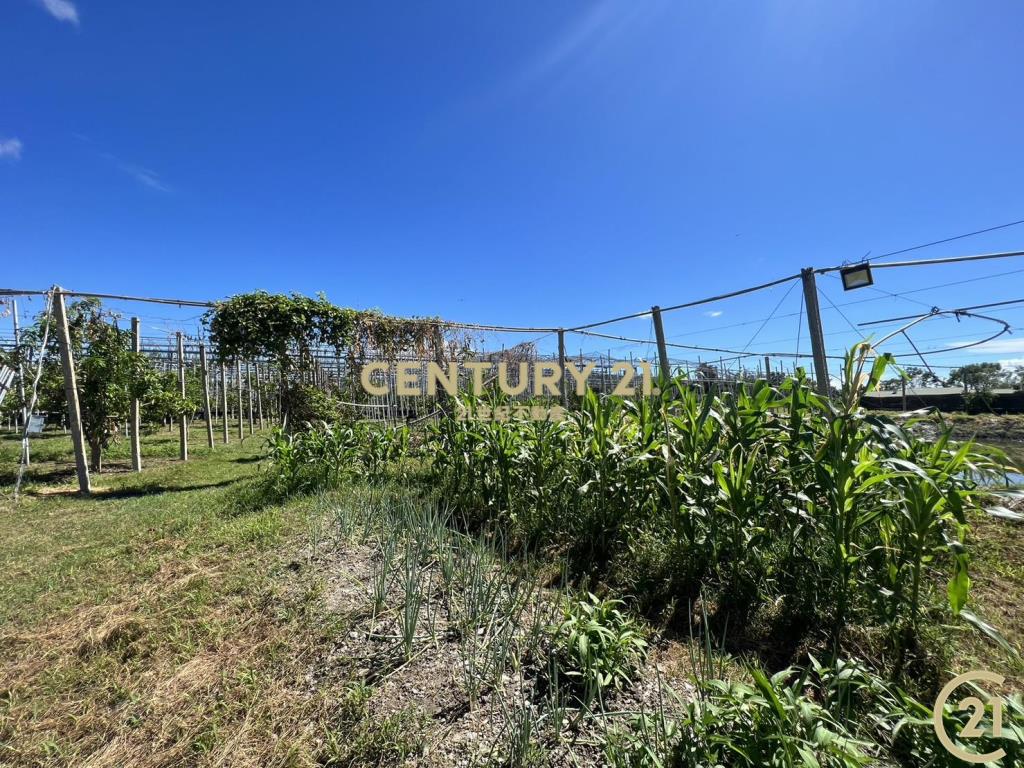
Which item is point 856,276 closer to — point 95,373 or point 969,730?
point 969,730

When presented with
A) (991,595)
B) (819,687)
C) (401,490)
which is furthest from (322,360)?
(991,595)

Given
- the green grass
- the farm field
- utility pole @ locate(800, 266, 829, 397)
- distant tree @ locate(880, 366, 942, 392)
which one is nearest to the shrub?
the farm field

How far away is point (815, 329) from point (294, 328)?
18.6 feet

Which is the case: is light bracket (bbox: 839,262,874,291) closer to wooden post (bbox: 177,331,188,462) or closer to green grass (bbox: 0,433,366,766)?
green grass (bbox: 0,433,366,766)

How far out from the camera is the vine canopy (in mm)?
5508

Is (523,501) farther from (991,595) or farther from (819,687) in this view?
(991,595)

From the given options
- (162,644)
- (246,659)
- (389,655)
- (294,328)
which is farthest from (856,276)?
(294,328)

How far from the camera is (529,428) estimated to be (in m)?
3.08

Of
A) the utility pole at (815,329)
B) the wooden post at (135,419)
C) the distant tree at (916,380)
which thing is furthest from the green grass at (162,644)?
the utility pole at (815,329)

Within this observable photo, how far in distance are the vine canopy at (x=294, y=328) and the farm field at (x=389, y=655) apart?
324 cm

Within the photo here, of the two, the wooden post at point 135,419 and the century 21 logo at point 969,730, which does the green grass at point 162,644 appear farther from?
the wooden post at point 135,419

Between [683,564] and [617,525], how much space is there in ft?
1.34

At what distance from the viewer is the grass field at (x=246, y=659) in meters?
1.25

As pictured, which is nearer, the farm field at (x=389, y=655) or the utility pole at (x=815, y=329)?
the farm field at (x=389, y=655)
